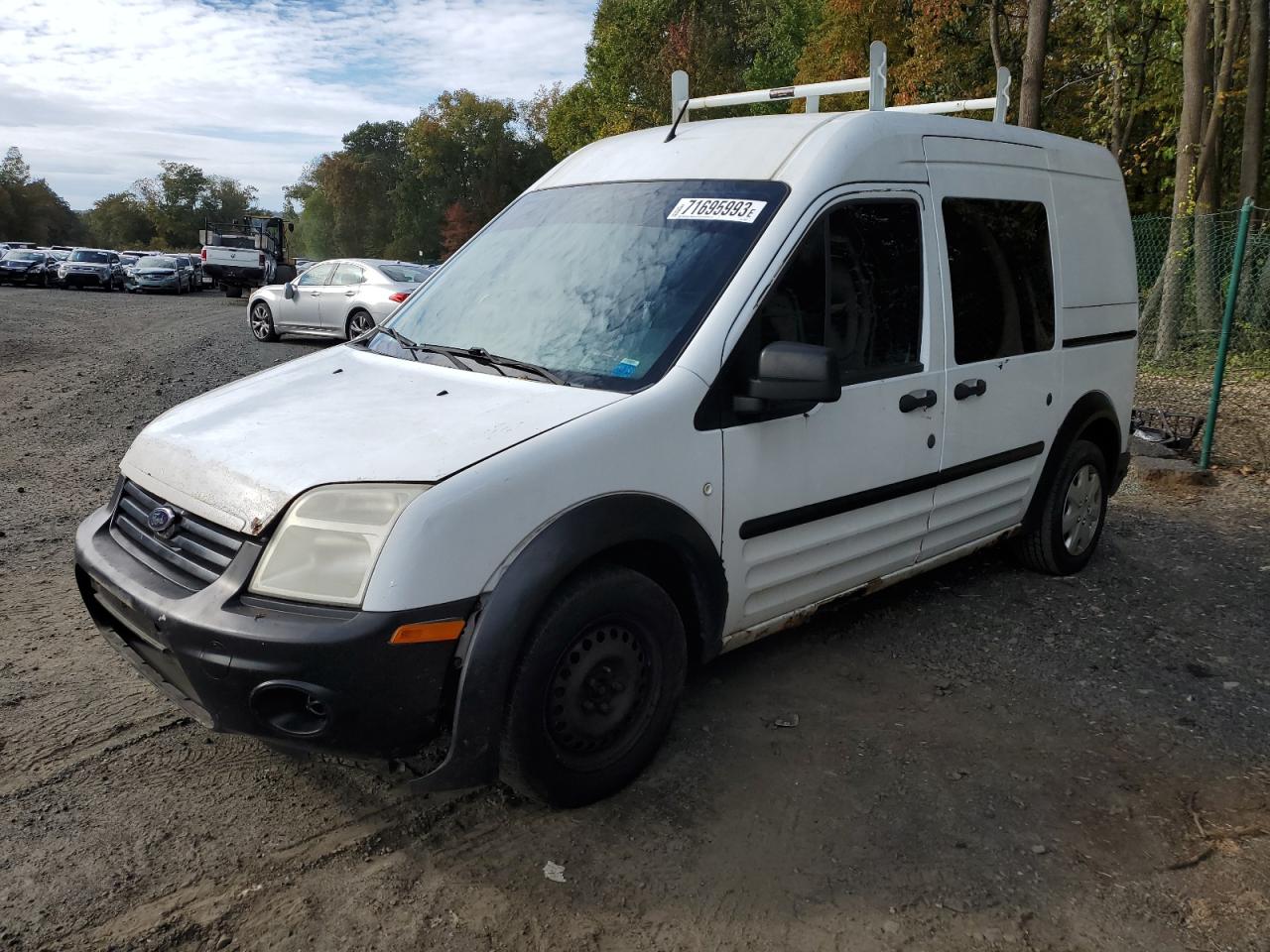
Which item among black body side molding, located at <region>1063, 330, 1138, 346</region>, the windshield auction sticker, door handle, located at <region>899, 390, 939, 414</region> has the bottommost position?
door handle, located at <region>899, 390, 939, 414</region>

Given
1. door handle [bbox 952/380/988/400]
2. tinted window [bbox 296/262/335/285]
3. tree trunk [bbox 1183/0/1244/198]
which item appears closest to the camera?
door handle [bbox 952/380/988/400]

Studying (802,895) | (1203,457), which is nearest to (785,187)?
(802,895)

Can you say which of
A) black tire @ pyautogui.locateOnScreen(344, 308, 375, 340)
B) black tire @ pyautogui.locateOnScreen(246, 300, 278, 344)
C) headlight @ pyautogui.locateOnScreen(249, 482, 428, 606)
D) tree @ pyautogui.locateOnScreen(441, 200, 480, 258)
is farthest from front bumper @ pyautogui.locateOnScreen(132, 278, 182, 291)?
tree @ pyautogui.locateOnScreen(441, 200, 480, 258)

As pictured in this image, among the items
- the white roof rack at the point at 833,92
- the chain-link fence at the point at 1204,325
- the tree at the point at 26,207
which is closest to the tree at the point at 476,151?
the tree at the point at 26,207

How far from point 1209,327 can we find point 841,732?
11.1 m

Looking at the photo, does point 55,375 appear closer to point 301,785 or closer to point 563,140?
point 301,785

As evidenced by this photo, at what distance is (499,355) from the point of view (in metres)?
3.45

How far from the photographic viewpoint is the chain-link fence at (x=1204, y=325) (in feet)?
33.6

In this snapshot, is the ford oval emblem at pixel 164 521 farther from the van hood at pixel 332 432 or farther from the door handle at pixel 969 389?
the door handle at pixel 969 389

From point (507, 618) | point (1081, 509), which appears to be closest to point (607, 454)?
point (507, 618)

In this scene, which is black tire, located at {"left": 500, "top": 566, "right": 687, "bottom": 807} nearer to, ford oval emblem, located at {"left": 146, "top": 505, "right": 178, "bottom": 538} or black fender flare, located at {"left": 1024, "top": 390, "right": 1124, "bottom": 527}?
ford oval emblem, located at {"left": 146, "top": 505, "right": 178, "bottom": 538}

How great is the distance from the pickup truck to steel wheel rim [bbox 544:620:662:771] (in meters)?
33.8

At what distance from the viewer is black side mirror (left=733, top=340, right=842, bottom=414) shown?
3.07 metres

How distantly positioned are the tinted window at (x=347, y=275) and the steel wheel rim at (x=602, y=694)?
14.6 m
